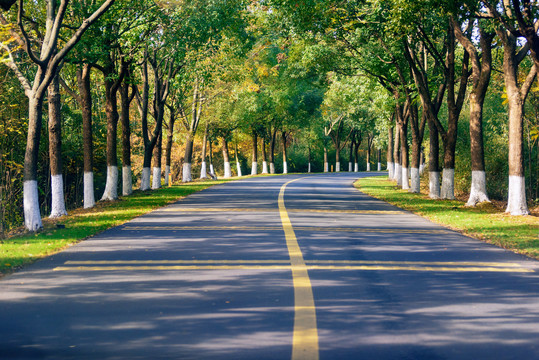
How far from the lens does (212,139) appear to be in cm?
6412

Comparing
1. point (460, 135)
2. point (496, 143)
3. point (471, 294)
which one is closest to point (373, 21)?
point (496, 143)

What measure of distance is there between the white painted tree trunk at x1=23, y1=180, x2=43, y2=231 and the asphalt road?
2.78 m

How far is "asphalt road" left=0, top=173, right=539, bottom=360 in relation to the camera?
6148mm

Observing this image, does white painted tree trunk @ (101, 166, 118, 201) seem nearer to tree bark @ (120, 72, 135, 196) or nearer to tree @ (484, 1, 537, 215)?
tree bark @ (120, 72, 135, 196)

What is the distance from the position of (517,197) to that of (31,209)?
1396cm

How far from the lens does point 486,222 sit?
18.7m

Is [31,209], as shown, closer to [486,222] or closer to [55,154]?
[55,154]

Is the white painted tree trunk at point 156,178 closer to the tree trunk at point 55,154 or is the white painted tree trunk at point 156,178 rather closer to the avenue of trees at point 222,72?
the avenue of trees at point 222,72

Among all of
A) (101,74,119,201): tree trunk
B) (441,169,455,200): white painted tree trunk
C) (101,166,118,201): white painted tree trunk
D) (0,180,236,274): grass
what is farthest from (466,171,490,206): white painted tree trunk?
(101,74,119,201): tree trunk

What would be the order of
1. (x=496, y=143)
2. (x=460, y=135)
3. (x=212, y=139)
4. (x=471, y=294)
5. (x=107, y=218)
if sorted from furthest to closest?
1. (x=212, y=139)
2. (x=460, y=135)
3. (x=496, y=143)
4. (x=107, y=218)
5. (x=471, y=294)

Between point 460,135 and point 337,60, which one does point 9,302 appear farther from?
point 460,135

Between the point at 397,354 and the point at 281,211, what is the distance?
15815mm

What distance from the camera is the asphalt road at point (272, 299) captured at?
242 inches

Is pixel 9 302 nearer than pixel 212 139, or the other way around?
pixel 9 302
